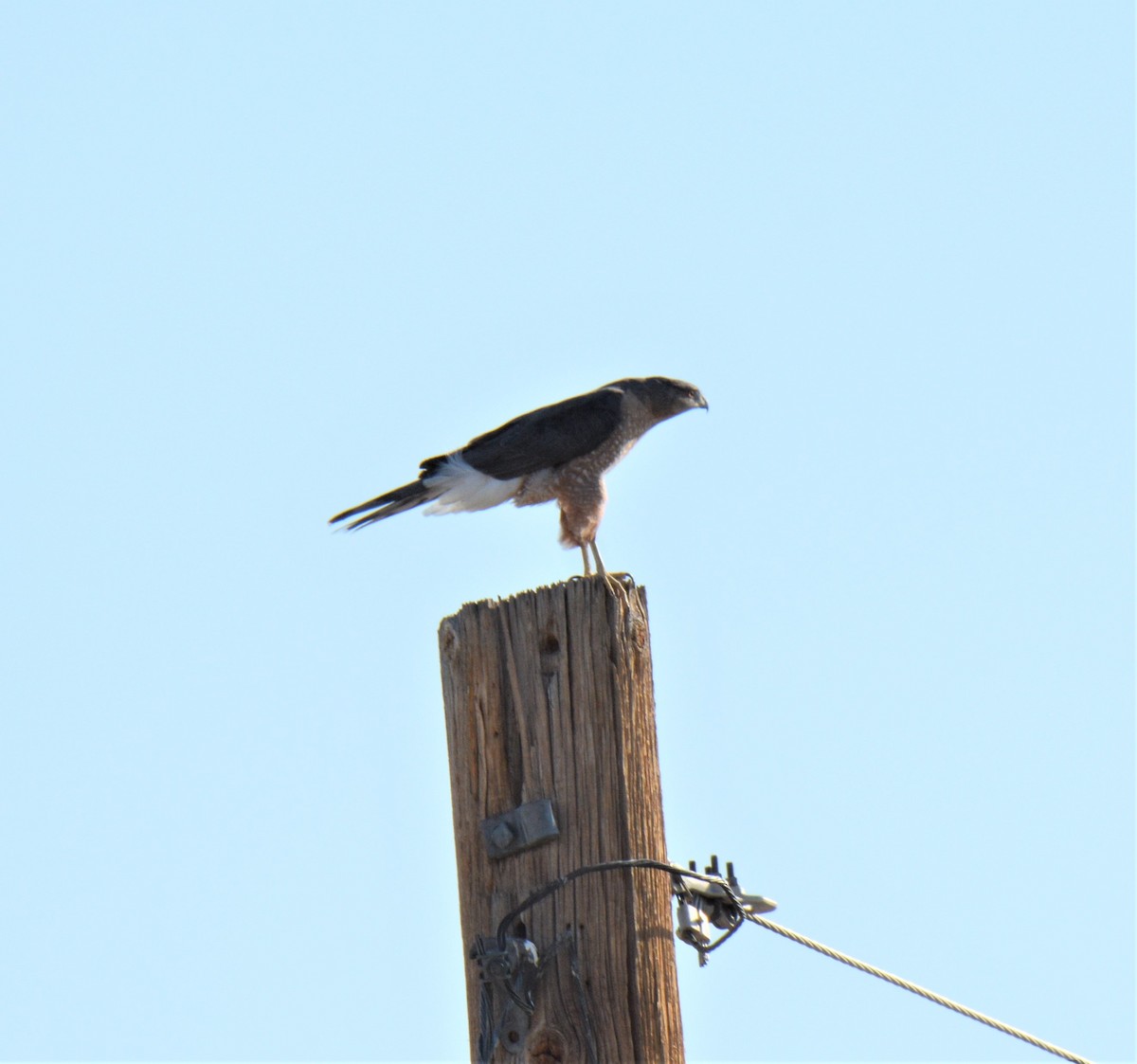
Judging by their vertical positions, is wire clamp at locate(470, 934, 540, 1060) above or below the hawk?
below

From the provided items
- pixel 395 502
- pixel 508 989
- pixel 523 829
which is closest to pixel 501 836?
pixel 523 829

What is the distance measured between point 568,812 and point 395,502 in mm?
3449

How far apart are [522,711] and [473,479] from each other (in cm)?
345

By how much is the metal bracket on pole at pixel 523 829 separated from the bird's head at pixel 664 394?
14.2ft

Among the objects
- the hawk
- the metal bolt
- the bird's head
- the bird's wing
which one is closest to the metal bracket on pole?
the metal bolt

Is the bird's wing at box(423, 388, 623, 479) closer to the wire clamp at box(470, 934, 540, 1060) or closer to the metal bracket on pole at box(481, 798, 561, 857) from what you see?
the metal bracket on pole at box(481, 798, 561, 857)

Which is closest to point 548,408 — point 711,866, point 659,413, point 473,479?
point 473,479

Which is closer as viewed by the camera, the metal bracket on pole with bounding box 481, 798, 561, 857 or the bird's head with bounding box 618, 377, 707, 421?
the metal bracket on pole with bounding box 481, 798, 561, 857

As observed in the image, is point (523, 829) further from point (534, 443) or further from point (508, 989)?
point (534, 443)

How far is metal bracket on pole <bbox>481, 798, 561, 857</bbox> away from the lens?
9.77 ft

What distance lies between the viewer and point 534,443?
645 cm

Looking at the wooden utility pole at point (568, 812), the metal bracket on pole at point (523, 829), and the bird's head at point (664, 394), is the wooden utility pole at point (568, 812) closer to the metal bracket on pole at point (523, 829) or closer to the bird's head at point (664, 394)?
the metal bracket on pole at point (523, 829)

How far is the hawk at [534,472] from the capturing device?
632cm

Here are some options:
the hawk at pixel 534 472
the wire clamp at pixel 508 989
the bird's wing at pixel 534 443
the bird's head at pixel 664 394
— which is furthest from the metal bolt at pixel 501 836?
the bird's head at pixel 664 394
